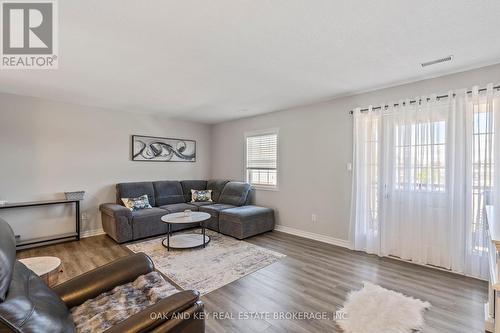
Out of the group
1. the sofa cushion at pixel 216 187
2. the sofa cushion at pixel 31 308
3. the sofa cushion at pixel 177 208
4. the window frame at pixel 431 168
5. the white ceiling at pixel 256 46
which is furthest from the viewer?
the sofa cushion at pixel 216 187

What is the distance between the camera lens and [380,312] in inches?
83.3

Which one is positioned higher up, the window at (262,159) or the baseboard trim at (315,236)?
the window at (262,159)

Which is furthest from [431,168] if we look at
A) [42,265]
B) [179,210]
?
[42,265]

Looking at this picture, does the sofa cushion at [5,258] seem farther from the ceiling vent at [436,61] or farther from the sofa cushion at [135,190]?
the ceiling vent at [436,61]

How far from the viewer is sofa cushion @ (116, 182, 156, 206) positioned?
4.62 meters

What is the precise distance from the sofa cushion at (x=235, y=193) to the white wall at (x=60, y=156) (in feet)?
5.40

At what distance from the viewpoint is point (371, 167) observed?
3549mm

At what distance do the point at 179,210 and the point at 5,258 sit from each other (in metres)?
3.64

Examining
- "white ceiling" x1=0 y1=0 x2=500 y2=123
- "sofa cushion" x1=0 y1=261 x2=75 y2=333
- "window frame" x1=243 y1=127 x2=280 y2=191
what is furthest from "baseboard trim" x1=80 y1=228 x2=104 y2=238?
"sofa cushion" x1=0 y1=261 x2=75 y2=333

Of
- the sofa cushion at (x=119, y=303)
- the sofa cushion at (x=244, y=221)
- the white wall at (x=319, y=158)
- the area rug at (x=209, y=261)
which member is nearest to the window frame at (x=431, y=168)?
the white wall at (x=319, y=158)

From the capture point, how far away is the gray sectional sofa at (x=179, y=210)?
4.08 meters

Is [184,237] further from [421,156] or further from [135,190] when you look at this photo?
[421,156]

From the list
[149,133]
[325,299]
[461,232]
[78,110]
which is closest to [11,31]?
[78,110]

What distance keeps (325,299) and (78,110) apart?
16.2ft
